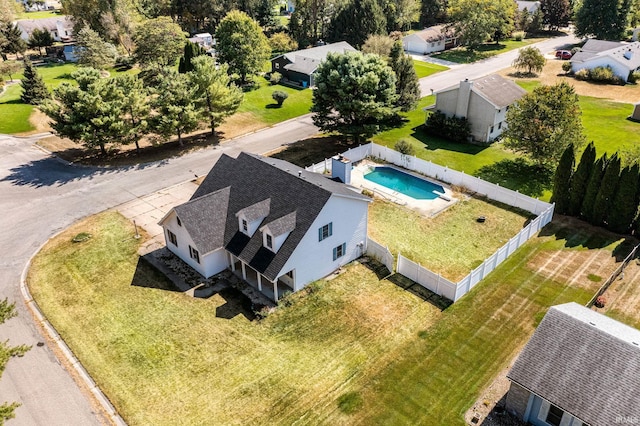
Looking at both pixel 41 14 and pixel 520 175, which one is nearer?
pixel 520 175

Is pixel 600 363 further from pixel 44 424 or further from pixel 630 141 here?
pixel 630 141

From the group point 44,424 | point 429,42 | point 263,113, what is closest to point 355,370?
point 44,424

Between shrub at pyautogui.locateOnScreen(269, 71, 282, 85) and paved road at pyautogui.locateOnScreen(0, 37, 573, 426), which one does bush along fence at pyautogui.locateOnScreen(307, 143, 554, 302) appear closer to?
paved road at pyautogui.locateOnScreen(0, 37, 573, 426)

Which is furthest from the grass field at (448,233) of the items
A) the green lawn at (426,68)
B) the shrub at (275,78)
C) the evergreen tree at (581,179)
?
the green lawn at (426,68)

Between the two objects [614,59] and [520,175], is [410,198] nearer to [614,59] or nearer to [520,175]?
[520,175]

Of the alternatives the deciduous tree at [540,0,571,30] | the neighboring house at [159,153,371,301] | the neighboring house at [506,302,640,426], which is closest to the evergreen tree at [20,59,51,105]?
the neighboring house at [159,153,371,301]

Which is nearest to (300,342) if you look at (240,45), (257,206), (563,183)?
(257,206)
